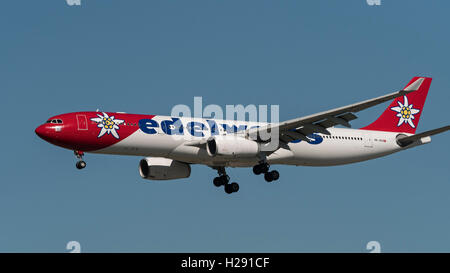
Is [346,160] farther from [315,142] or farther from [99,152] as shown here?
[99,152]

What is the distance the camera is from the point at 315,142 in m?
51.4

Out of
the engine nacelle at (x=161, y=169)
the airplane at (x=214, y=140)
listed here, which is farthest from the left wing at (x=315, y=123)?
the engine nacelle at (x=161, y=169)

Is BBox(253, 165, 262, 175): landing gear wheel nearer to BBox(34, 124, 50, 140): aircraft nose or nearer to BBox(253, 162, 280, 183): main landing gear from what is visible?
BBox(253, 162, 280, 183): main landing gear

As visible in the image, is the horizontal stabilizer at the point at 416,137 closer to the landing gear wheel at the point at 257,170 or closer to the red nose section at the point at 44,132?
the landing gear wheel at the point at 257,170

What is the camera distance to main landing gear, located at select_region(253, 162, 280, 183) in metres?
48.9

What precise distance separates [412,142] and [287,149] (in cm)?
1021

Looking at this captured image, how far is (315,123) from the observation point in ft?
156

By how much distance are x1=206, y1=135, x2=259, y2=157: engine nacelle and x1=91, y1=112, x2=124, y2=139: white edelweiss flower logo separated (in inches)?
215

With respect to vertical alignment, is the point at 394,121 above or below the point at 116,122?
above

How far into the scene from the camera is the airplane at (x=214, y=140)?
4522 cm

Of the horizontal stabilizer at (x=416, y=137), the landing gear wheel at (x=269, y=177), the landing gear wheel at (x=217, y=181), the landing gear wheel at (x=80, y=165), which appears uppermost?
the horizontal stabilizer at (x=416, y=137)

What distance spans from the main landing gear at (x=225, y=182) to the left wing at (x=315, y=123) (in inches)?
201
